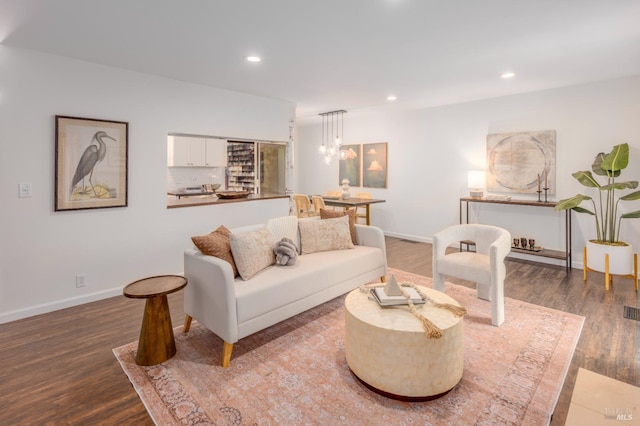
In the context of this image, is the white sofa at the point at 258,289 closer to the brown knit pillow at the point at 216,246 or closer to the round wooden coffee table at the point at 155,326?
the brown knit pillow at the point at 216,246

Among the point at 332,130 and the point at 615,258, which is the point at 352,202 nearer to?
the point at 332,130

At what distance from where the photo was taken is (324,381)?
222 centimetres

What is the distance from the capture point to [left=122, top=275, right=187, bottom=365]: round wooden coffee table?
238cm

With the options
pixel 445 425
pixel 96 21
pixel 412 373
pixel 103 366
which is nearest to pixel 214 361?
pixel 103 366

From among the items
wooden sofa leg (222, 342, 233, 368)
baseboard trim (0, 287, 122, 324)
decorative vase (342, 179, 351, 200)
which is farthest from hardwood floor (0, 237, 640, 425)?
decorative vase (342, 179, 351, 200)

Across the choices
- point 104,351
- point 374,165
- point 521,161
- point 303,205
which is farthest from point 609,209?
point 104,351

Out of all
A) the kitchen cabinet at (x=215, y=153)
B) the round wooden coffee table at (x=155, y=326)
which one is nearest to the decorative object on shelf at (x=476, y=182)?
the round wooden coffee table at (x=155, y=326)

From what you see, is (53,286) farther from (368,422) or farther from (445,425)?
(445,425)

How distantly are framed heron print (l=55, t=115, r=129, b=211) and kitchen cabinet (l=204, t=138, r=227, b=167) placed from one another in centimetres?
302

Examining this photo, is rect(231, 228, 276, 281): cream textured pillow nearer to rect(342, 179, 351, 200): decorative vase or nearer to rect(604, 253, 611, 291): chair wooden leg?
rect(342, 179, 351, 200): decorative vase

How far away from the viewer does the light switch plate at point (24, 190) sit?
315cm

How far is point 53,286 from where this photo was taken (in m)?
3.37

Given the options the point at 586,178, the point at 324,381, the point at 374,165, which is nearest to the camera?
the point at 324,381

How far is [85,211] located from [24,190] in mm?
520
